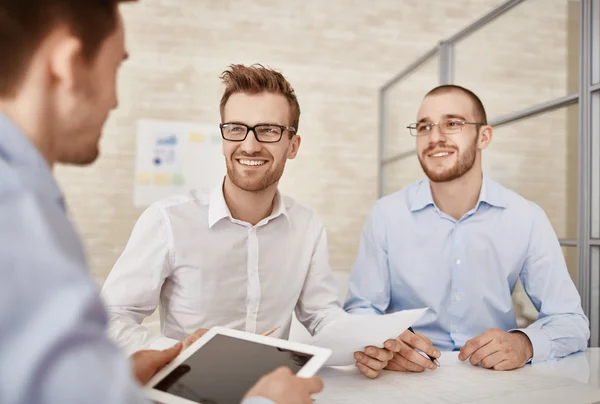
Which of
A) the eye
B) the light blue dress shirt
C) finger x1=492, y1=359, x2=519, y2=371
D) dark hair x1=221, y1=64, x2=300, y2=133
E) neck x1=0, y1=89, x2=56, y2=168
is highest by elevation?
dark hair x1=221, y1=64, x2=300, y2=133

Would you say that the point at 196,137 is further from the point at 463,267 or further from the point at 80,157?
the point at 80,157

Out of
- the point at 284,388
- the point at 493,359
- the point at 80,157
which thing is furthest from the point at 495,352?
the point at 80,157

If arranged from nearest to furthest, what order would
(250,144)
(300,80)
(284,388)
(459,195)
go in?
(284,388) → (250,144) → (459,195) → (300,80)

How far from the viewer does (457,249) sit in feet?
5.62

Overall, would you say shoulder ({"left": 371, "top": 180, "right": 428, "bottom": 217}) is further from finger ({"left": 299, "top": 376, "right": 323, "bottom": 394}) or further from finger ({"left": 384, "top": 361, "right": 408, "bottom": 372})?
finger ({"left": 299, "top": 376, "right": 323, "bottom": 394})

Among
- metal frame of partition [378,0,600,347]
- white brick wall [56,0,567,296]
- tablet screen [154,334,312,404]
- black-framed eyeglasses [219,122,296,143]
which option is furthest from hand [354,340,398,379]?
white brick wall [56,0,567,296]

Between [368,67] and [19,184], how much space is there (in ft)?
13.2

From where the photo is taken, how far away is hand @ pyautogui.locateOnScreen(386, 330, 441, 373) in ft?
3.73

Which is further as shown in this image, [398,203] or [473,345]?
[398,203]

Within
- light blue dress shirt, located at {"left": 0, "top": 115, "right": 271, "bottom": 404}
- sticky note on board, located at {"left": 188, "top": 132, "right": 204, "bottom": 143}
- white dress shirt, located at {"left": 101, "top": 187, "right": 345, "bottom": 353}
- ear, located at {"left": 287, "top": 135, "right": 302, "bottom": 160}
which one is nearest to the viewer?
light blue dress shirt, located at {"left": 0, "top": 115, "right": 271, "bottom": 404}

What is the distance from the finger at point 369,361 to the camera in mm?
1087

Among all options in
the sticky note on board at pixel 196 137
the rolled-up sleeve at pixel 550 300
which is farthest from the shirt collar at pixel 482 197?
the sticky note on board at pixel 196 137

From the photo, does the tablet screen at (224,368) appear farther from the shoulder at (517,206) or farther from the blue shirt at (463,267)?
the shoulder at (517,206)

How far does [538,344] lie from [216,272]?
89 cm
